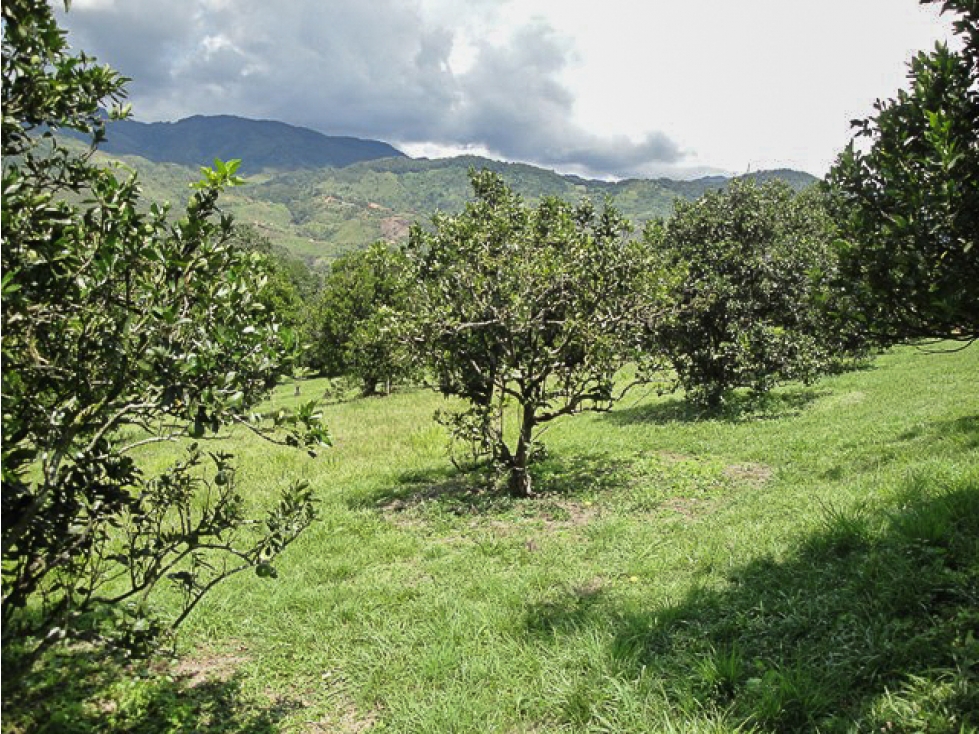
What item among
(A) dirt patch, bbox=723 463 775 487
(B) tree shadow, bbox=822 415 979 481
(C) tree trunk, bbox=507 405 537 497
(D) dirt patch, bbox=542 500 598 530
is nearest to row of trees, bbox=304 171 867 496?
(C) tree trunk, bbox=507 405 537 497

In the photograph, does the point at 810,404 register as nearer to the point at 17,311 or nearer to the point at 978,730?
the point at 978,730

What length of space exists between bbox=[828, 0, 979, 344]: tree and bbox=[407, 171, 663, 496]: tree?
6.74 m

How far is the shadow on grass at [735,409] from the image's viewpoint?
70.3ft

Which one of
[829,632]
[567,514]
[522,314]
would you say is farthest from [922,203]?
[567,514]

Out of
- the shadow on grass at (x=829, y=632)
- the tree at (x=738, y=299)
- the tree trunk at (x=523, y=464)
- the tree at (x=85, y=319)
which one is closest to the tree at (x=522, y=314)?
the tree trunk at (x=523, y=464)

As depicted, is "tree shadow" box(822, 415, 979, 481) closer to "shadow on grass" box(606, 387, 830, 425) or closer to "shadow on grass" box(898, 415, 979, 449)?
"shadow on grass" box(898, 415, 979, 449)

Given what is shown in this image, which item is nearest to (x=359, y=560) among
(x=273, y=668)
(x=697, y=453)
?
(x=273, y=668)

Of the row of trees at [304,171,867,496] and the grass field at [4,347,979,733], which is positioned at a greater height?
the row of trees at [304,171,867,496]

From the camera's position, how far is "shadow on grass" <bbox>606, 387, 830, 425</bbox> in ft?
70.3

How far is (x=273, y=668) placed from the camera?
23.7 feet

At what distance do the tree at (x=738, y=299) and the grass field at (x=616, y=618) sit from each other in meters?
8.08

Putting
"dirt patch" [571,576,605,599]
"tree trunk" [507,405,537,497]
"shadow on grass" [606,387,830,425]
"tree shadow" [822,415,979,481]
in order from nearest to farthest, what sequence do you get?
"dirt patch" [571,576,605,599]
"tree shadow" [822,415,979,481]
"tree trunk" [507,405,537,497]
"shadow on grass" [606,387,830,425]

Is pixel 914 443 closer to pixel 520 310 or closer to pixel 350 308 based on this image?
pixel 520 310

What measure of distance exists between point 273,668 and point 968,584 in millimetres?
7922
